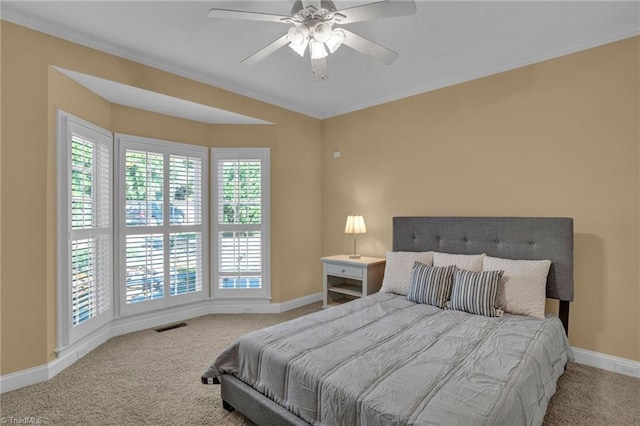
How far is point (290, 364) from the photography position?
1.81 metres

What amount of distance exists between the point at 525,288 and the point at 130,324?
12.7 ft

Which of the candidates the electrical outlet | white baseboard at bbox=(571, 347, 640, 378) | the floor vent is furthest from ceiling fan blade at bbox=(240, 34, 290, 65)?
the electrical outlet

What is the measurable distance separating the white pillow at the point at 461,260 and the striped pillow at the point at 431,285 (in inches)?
4.9

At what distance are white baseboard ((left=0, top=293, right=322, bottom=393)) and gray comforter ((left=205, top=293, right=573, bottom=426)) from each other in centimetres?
148

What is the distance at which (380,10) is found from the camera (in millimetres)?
1758

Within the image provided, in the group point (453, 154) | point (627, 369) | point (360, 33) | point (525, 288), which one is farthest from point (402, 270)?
point (360, 33)

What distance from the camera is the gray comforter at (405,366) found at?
4.65 ft

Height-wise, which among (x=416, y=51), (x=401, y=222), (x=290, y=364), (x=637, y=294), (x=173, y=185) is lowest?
(x=290, y=364)

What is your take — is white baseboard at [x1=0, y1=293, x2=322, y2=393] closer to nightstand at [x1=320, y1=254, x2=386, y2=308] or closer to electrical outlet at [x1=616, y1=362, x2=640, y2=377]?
nightstand at [x1=320, y1=254, x2=386, y2=308]

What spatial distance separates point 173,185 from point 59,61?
1614mm

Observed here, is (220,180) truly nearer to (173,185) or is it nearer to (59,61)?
(173,185)

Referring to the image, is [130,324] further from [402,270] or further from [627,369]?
[627,369]

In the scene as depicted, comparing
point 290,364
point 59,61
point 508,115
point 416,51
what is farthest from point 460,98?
point 59,61

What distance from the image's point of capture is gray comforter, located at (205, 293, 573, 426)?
4.65 feet
